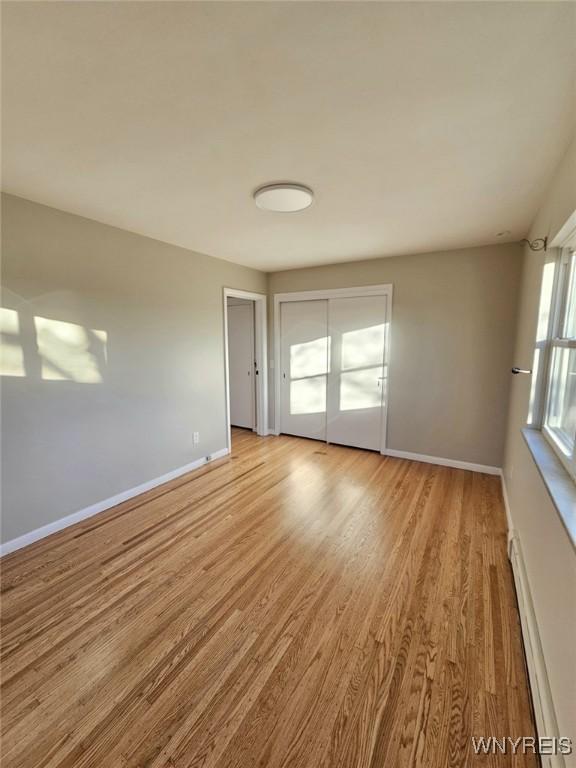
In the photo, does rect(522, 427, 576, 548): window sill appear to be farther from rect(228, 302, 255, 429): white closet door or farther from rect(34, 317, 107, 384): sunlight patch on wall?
rect(228, 302, 255, 429): white closet door

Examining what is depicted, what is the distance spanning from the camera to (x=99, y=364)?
2643 millimetres

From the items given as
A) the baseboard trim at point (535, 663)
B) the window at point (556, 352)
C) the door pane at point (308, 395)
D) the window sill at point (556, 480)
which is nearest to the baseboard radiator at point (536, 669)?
the baseboard trim at point (535, 663)

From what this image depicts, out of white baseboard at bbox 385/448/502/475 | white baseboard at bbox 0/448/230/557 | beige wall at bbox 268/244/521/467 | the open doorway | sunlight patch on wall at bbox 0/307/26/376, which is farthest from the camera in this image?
the open doorway

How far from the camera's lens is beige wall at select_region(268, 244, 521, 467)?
322 centimetres

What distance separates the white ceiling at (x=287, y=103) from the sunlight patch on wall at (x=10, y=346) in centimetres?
79

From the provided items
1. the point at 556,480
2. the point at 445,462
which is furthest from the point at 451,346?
the point at 556,480

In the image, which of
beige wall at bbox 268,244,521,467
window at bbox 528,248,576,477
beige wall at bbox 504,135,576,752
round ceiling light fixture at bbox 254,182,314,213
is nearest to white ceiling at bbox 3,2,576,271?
round ceiling light fixture at bbox 254,182,314,213

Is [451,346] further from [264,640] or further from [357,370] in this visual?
[264,640]

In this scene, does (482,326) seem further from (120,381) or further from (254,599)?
(120,381)

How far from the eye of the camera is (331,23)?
0.95 meters

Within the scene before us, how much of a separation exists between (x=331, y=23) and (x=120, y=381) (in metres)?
2.67

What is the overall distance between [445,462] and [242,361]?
3.08 meters

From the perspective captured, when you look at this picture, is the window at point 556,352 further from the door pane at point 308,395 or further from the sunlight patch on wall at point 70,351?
the sunlight patch on wall at point 70,351

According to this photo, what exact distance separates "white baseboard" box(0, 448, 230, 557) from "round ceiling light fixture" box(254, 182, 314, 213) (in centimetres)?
265
